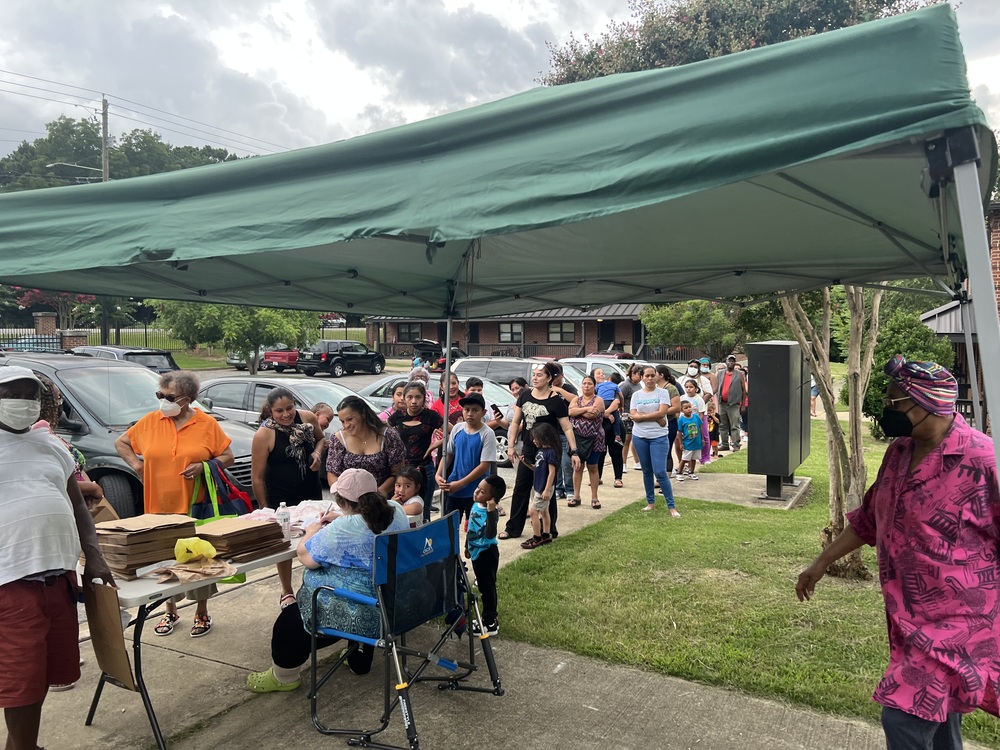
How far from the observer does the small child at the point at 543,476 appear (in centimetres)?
684

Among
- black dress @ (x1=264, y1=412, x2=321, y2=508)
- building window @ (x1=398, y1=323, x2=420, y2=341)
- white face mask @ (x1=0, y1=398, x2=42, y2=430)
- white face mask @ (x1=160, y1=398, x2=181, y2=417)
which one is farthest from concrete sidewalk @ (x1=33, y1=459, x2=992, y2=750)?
building window @ (x1=398, y1=323, x2=420, y2=341)

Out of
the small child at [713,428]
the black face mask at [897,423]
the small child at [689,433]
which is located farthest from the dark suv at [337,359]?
the black face mask at [897,423]

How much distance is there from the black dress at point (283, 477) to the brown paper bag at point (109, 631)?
1707mm

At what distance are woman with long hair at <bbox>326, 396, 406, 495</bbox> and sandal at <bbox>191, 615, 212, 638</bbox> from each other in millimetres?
1263

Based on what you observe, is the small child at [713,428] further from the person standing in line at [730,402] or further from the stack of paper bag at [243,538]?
the stack of paper bag at [243,538]

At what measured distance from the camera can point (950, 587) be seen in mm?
2234

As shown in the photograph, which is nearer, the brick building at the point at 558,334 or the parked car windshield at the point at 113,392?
the parked car windshield at the point at 113,392

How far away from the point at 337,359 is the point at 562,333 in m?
13.8

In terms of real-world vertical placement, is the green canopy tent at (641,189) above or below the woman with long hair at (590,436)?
above

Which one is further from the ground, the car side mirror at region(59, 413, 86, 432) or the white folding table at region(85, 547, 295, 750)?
the car side mirror at region(59, 413, 86, 432)

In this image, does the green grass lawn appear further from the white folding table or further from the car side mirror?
the car side mirror

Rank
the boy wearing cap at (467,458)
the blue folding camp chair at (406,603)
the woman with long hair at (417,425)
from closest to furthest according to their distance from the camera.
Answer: the blue folding camp chair at (406,603) → the boy wearing cap at (467,458) → the woman with long hair at (417,425)

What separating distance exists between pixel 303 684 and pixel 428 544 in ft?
4.12

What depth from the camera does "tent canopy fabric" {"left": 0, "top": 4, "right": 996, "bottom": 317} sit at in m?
1.96
